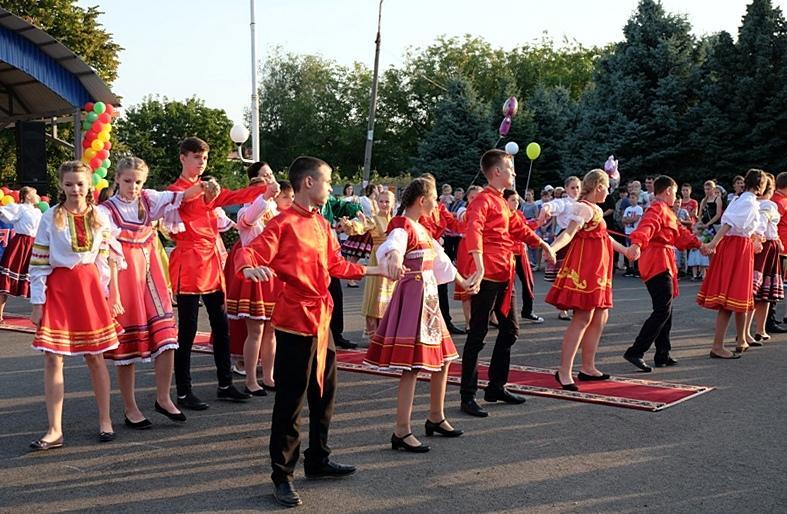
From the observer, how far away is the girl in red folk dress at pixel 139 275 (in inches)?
232

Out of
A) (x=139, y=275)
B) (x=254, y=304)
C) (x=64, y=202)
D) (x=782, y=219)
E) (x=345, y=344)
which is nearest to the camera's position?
(x=64, y=202)

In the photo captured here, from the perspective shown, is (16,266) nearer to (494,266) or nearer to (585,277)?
(494,266)

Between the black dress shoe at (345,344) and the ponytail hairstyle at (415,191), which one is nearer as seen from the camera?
the ponytail hairstyle at (415,191)

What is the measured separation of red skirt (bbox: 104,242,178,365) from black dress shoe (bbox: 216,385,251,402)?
90cm

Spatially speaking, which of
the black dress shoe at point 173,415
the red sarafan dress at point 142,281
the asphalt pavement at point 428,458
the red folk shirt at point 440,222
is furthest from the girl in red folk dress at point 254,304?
the red folk shirt at point 440,222

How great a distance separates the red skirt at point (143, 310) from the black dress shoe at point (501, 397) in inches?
97.3

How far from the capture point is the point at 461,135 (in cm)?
3250

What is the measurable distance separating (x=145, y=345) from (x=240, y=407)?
1.05 metres

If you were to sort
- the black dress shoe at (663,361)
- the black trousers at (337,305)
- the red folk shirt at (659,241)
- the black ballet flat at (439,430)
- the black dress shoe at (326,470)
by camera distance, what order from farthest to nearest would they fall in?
the black trousers at (337,305)
the black dress shoe at (663,361)
the red folk shirt at (659,241)
the black ballet flat at (439,430)
the black dress shoe at (326,470)

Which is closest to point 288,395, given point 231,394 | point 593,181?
point 231,394

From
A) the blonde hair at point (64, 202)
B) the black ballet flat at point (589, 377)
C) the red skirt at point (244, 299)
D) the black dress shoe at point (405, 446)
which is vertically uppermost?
the blonde hair at point (64, 202)

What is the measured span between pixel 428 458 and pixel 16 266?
8.06 m

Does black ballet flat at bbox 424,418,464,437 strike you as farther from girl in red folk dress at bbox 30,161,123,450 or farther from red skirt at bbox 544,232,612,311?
girl in red folk dress at bbox 30,161,123,450

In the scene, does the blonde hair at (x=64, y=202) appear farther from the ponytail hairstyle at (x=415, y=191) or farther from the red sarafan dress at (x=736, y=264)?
the red sarafan dress at (x=736, y=264)
